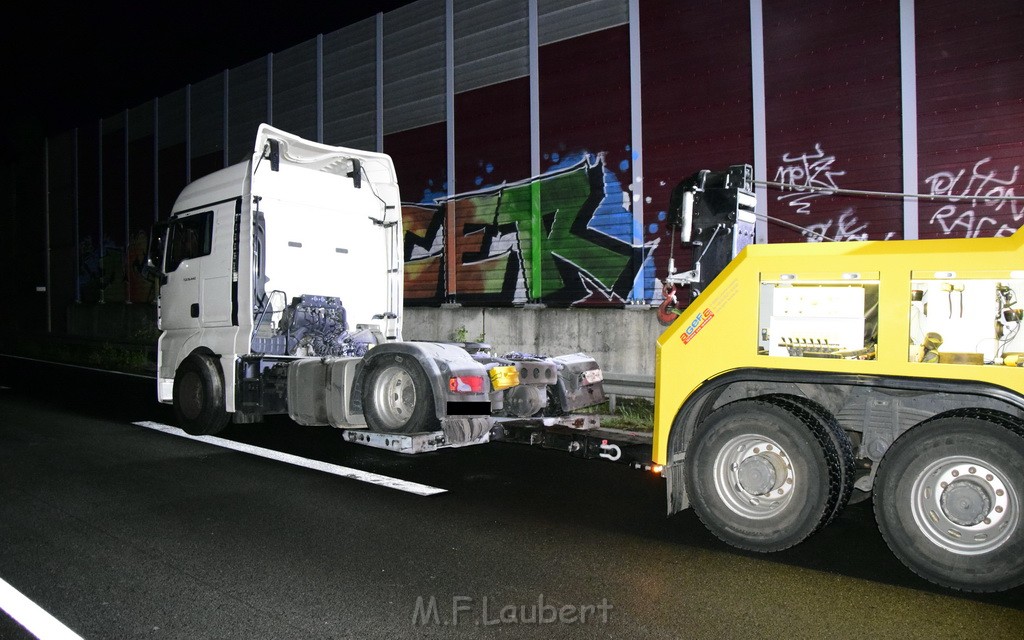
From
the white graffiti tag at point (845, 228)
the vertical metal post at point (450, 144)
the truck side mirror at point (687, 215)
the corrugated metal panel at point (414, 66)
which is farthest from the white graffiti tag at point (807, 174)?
the corrugated metal panel at point (414, 66)

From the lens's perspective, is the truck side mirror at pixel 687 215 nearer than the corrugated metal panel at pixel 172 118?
Yes

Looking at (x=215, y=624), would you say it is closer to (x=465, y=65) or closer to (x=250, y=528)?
(x=250, y=528)

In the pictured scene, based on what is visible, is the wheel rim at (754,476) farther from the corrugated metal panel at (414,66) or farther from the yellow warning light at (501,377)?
Answer: the corrugated metal panel at (414,66)

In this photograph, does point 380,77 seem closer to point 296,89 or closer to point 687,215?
point 296,89

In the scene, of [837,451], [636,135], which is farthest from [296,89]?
[837,451]

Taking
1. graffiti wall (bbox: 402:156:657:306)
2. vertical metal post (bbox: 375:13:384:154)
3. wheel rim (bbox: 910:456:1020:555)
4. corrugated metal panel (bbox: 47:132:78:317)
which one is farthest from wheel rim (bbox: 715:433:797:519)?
corrugated metal panel (bbox: 47:132:78:317)

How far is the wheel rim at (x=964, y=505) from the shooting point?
3.81 metres

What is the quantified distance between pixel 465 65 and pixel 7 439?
32.3ft

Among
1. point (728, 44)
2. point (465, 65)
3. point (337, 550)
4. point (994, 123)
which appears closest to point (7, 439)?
point (337, 550)

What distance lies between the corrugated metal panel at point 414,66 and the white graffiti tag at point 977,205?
29.9 ft

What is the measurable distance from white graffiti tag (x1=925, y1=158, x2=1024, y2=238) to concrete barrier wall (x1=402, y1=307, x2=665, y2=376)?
400 centimetres

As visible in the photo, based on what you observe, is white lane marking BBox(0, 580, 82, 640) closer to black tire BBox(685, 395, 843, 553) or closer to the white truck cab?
the white truck cab

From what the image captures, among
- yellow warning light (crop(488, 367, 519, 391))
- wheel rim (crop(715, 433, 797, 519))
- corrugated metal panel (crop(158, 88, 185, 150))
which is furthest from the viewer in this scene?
corrugated metal panel (crop(158, 88, 185, 150))

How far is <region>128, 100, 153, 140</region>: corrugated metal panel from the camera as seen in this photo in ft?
75.5
